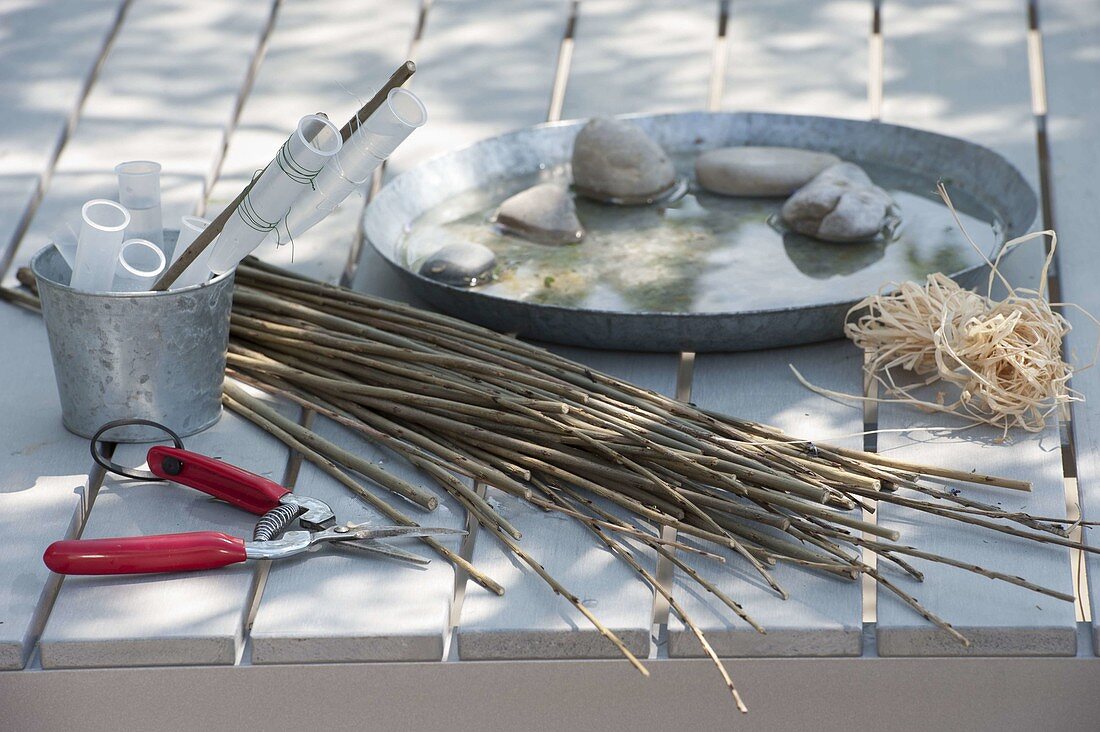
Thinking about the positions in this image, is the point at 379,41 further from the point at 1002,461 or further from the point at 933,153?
the point at 1002,461

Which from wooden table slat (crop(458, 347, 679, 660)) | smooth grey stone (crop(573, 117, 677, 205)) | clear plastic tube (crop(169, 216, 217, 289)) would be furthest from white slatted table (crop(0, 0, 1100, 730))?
smooth grey stone (crop(573, 117, 677, 205))

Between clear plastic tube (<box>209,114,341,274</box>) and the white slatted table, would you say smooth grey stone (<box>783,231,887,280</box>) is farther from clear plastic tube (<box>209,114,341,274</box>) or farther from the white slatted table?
clear plastic tube (<box>209,114,341,274</box>)

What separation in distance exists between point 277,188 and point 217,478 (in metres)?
0.28

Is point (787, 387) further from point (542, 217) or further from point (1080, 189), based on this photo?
point (1080, 189)

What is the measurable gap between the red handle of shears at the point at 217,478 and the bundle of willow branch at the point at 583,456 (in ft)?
0.27

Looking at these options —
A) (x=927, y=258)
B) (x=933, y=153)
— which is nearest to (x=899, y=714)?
(x=927, y=258)

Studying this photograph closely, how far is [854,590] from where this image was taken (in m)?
1.09

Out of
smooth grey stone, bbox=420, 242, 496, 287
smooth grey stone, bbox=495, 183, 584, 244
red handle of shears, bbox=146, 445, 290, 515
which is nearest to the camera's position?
red handle of shears, bbox=146, 445, 290, 515

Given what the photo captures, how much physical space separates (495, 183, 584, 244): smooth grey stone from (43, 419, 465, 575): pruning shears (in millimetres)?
585

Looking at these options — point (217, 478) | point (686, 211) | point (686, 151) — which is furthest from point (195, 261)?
point (686, 151)

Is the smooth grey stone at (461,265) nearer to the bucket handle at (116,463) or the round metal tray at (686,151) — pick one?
the round metal tray at (686,151)

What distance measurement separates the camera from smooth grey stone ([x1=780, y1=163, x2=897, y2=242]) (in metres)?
1.60

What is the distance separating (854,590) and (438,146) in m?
1.15

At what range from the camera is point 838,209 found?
5.27 feet
